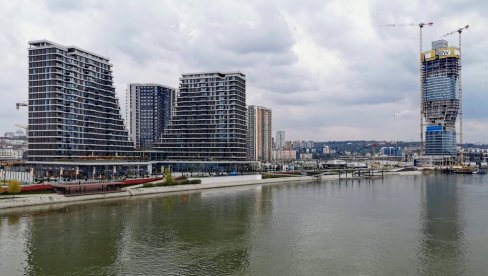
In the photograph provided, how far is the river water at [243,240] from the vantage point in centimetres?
4666

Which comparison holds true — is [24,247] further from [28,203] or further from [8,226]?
[28,203]

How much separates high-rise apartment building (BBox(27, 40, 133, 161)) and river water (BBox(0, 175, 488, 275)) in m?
65.1

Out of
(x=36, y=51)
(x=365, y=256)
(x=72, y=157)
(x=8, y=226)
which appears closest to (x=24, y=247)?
(x=8, y=226)

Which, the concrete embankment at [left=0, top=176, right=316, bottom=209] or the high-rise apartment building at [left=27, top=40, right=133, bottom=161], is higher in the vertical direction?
the high-rise apartment building at [left=27, top=40, right=133, bottom=161]

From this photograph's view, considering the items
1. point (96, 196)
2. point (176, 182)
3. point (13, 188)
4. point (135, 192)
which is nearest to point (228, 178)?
point (176, 182)

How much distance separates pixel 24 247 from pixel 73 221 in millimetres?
19347

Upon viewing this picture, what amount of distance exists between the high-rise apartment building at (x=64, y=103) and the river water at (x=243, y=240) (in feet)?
214

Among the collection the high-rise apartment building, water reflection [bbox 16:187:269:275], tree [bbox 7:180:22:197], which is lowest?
water reflection [bbox 16:187:269:275]

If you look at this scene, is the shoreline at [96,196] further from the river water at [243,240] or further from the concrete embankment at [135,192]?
the river water at [243,240]

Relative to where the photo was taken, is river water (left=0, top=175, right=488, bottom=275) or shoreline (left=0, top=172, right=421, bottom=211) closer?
river water (left=0, top=175, right=488, bottom=275)

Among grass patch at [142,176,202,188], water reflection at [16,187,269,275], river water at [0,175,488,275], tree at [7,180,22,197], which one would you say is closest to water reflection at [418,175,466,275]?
river water at [0,175,488,275]

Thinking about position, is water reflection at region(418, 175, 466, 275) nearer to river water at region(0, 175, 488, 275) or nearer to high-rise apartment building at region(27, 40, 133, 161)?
river water at region(0, 175, 488, 275)

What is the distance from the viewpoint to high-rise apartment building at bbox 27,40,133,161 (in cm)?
14750

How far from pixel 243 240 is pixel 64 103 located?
116 meters
